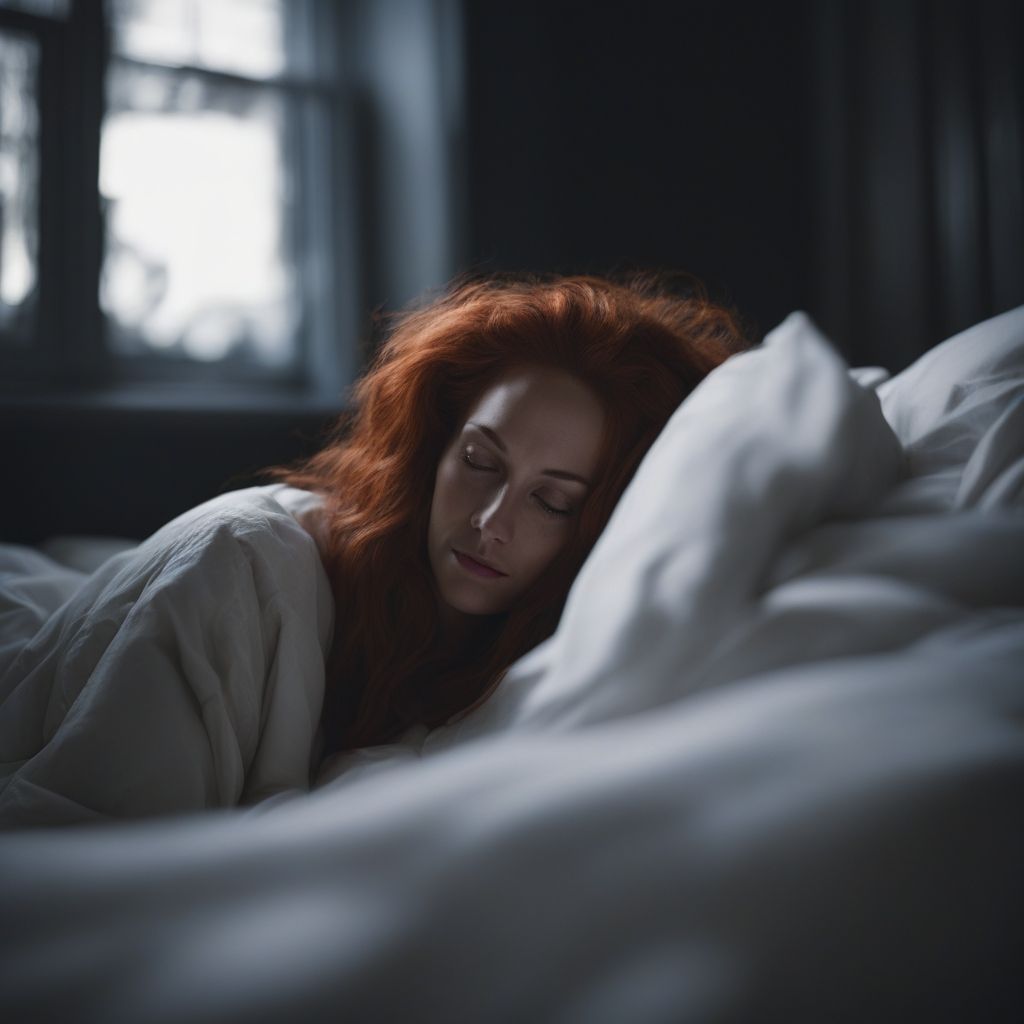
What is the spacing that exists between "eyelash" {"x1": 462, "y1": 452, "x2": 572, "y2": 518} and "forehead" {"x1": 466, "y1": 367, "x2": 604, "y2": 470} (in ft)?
0.13

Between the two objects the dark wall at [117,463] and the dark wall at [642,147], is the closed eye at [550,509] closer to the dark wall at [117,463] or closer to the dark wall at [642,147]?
the dark wall at [117,463]

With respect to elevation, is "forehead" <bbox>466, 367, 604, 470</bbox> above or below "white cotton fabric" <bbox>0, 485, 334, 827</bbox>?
above

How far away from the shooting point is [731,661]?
501mm

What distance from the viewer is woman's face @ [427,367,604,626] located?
40.0 inches

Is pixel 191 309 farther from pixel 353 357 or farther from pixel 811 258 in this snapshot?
pixel 811 258

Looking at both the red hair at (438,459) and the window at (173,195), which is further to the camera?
the window at (173,195)

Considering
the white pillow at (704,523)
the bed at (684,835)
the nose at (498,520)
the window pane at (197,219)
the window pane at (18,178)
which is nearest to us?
the bed at (684,835)

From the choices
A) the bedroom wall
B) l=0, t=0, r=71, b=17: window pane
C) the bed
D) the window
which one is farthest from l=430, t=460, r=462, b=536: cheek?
l=0, t=0, r=71, b=17: window pane

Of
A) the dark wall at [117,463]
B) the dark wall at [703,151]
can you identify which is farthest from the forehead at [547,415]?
the dark wall at [703,151]

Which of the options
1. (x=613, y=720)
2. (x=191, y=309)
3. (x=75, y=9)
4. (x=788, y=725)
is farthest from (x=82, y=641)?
(x=75, y=9)

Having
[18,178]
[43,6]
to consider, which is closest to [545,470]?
[18,178]

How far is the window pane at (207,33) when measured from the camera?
2508mm

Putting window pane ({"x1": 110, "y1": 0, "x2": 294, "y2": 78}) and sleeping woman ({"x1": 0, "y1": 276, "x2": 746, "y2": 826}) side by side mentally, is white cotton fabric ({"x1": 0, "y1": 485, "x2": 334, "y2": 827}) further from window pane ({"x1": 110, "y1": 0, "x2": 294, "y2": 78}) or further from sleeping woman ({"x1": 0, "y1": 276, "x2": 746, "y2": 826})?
window pane ({"x1": 110, "y1": 0, "x2": 294, "y2": 78})

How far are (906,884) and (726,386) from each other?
0.48 meters
